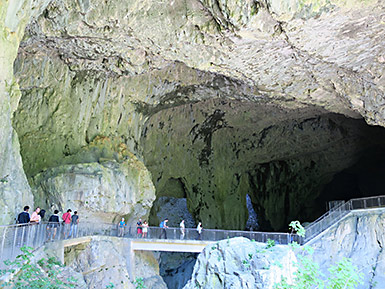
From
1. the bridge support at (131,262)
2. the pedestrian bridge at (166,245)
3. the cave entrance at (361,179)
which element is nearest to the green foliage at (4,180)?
the bridge support at (131,262)

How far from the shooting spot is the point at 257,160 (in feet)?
101

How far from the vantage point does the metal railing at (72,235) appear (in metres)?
7.96

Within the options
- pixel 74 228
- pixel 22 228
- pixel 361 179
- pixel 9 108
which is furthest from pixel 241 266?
pixel 361 179

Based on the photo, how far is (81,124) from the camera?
17312mm

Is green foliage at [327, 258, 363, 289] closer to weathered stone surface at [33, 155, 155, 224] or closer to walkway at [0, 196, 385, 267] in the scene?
walkway at [0, 196, 385, 267]

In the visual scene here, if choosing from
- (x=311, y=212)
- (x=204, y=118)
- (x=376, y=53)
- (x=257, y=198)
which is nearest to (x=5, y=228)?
(x=376, y=53)

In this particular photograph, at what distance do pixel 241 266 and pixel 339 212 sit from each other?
1215 cm

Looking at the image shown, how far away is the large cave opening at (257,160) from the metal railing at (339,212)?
7181 mm

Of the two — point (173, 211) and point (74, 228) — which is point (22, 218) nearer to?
point (74, 228)

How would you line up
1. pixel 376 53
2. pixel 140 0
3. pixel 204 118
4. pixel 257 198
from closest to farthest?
pixel 140 0
pixel 376 53
pixel 204 118
pixel 257 198

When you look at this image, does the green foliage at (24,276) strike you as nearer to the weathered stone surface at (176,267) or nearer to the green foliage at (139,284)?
the green foliage at (139,284)

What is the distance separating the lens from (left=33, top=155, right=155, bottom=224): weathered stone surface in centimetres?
1525

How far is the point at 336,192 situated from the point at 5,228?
32.1 m

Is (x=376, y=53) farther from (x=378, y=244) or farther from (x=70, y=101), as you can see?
(x=70, y=101)
